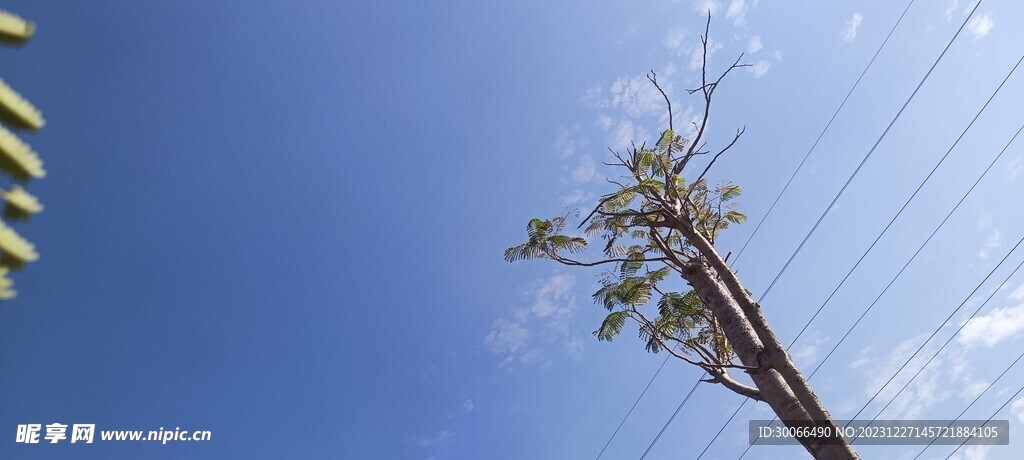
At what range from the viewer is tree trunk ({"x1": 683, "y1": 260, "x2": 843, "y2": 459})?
7.75 meters

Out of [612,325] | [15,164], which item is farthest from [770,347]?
[15,164]

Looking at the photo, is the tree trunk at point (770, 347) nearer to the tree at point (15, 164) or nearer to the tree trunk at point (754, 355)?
the tree trunk at point (754, 355)

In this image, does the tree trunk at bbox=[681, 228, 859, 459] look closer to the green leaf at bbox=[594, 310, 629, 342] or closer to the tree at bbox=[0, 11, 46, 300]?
the green leaf at bbox=[594, 310, 629, 342]

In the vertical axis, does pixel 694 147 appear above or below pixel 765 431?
above

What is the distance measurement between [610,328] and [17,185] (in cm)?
1100

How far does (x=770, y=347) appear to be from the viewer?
27.4ft

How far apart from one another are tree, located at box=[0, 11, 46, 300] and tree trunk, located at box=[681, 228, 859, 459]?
8166 millimetres

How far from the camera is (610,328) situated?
1168 cm

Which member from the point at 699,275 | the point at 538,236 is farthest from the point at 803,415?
the point at 538,236

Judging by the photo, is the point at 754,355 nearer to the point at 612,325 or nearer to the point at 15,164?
the point at 612,325

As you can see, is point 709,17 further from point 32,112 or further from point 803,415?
point 32,112

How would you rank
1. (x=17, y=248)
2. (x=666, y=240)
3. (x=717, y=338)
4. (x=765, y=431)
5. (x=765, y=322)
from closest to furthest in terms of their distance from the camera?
→ (x=17, y=248), (x=765, y=322), (x=765, y=431), (x=666, y=240), (x=717, y=338)

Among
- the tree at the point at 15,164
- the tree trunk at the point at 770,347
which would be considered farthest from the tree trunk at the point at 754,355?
the tree at the point at 15,164

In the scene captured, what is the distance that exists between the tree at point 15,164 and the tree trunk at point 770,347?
817 centimetres
